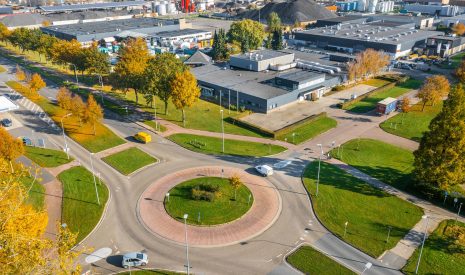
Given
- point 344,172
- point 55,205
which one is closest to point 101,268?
point 55,205

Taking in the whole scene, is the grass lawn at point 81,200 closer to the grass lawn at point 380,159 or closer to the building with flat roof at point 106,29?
the grass lawn at point 380,159

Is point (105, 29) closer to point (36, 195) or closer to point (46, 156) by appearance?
point (46, 156)

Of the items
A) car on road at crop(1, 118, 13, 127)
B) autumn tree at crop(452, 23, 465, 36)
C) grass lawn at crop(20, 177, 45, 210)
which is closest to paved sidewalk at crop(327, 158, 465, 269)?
grass lawn at crop(20, 177, 45, 210)

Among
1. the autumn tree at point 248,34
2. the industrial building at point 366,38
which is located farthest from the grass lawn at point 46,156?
the industrial building at point 366,38

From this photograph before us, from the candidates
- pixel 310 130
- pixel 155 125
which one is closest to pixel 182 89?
pixel 155 125

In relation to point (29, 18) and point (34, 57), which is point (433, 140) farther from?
point (29, 18)

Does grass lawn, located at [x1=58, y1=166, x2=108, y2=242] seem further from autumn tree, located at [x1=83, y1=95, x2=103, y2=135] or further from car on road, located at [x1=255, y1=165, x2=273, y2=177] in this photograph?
car on road, located at [x1=255, y1=165, x2=273, y2=177]
